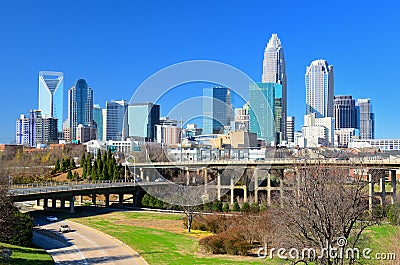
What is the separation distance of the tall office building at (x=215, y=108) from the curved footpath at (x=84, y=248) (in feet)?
41.5

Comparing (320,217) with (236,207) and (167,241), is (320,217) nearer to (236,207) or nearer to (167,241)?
(167,241)

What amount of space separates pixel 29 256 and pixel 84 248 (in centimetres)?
408

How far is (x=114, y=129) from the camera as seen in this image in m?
197

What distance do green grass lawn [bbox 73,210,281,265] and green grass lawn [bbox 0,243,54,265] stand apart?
4.84 m

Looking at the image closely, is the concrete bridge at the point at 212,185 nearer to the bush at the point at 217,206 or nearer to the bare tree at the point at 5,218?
the bush at the point at 217,206

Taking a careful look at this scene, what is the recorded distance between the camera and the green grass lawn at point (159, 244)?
76.9ft

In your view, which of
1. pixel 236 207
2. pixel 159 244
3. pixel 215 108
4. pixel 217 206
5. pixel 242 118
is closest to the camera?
pixel 159 244

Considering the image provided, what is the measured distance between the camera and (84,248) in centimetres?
2609

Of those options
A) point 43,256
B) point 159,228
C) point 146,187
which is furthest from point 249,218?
point 146,187

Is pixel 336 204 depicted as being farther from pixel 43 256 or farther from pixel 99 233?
pixel 99 233

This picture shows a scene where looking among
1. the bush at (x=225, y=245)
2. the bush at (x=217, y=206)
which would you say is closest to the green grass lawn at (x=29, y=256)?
the bush at (x=225, y=245)

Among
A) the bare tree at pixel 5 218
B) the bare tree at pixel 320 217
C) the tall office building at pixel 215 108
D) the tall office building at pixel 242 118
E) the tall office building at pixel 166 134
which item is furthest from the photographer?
the tall office building at pixel 166 134

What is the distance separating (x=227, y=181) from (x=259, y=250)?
29.2 metres

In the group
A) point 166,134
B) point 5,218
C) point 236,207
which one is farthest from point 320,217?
point 166,134
